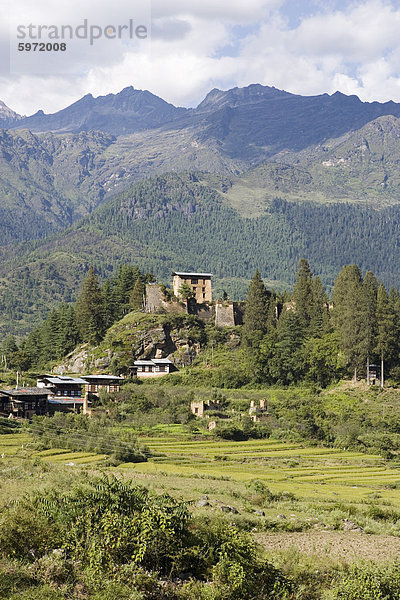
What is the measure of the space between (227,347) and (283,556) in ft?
273

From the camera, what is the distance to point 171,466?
55656 mm

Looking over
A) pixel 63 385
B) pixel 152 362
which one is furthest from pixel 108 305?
pixel 63 385

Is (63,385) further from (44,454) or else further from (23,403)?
(44,454)

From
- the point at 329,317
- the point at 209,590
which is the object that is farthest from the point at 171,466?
the point at 329,317

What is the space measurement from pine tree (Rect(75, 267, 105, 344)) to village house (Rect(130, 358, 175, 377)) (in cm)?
984

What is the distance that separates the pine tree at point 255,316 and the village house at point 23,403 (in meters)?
33.8

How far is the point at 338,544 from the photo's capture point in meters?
30.2

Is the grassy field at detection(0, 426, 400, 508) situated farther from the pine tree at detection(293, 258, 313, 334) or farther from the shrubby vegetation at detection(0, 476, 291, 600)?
the pine tree at detection(293, 258, 313, 334)

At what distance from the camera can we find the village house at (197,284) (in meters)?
120

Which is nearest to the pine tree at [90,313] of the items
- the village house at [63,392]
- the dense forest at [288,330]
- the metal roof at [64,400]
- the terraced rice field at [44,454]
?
the dense forest at [288,330]

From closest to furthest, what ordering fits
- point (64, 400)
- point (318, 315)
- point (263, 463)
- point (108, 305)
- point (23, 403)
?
point (263, 463) → point (23, 403) → point (64, 400) → point (318, 315) → point (108, 305)

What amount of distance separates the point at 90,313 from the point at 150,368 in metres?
15.4

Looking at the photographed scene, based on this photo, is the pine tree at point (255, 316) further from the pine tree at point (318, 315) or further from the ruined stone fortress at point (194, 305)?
the ruined stone fortress at point (194, 305)

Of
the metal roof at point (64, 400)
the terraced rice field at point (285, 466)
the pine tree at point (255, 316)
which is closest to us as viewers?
the terraced rice field at point (285, 466)
